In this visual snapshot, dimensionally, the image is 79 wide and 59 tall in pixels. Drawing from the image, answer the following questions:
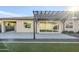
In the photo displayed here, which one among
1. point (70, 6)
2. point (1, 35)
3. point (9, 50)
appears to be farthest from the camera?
point (1, 35)

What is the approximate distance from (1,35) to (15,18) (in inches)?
17.5

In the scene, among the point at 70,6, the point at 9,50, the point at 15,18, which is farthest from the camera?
the point at 15,18

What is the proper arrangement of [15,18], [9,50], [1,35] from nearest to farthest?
[9,50]
[1,35]
[15,18]

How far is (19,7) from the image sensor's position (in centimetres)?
256

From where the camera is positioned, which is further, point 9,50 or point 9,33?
point 9,33
